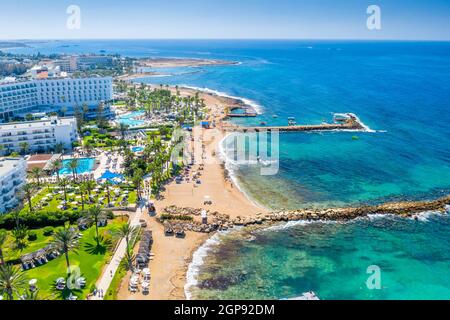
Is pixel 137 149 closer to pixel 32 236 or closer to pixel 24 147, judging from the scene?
pixel 24 147

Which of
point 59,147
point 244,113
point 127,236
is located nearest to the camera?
point 127,236

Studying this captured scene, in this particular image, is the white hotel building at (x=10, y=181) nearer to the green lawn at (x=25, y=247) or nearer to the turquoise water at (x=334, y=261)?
the green lawn at (x=25, y=247)

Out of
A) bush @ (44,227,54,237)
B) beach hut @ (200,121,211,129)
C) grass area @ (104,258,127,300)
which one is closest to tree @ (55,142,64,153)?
bush @ (44,227,54,237)

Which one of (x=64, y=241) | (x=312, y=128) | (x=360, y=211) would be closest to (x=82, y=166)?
(x=64, y=241)

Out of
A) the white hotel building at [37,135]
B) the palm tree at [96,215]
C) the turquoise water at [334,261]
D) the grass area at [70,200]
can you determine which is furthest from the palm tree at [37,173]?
the turquoise water at [334,261]

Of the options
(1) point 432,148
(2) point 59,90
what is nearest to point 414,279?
(1) point 432,148

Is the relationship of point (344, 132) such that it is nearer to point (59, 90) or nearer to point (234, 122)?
point (234, 122)

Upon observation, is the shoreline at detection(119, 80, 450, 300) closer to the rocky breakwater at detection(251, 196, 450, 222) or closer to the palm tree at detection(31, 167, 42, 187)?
the rocky breakwater at detection(251, 196, 450, 222)
